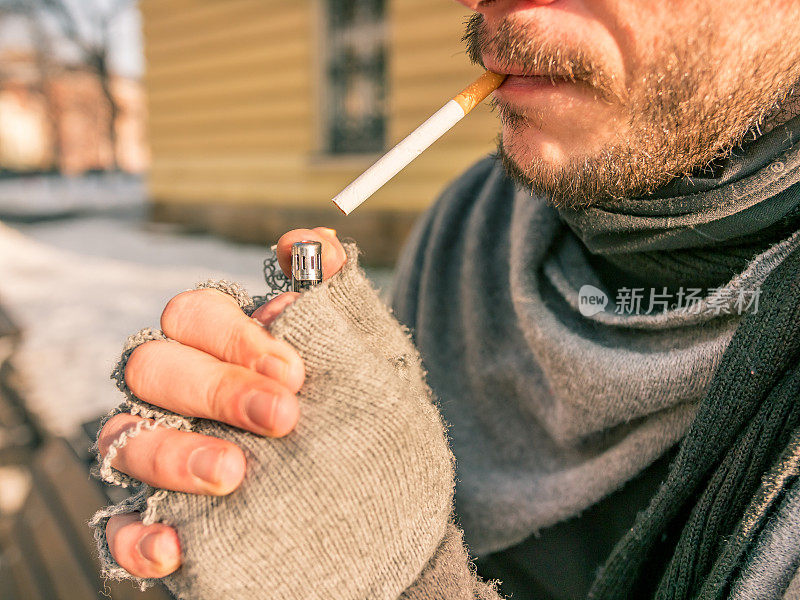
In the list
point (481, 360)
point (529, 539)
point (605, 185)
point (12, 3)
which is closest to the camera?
point (605, 185)

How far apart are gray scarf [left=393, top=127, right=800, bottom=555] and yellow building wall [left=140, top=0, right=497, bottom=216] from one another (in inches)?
139

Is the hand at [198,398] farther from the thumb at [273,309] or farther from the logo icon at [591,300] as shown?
the logo icon at [591,300]

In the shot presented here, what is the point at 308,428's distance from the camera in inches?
25.4

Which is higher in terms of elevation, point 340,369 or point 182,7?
point 182,7

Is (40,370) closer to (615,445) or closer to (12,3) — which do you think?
(615,445)

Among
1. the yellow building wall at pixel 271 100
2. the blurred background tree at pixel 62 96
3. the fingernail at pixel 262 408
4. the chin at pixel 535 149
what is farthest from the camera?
the blurred background tree at pixel 62 96

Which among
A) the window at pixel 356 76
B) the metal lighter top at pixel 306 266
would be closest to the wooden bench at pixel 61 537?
the metal lighter top at pixel 306 266

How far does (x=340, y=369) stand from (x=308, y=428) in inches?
3.1

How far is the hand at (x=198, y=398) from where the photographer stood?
61 centimetres

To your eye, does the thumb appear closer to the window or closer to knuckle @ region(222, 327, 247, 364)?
knuckle @ region(222, 327, 247, 364)

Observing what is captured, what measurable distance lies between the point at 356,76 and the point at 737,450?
6.01 meters

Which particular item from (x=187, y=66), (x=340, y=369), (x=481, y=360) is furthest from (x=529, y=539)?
(x=187, y=66)

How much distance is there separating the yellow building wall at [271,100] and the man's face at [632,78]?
154 inches

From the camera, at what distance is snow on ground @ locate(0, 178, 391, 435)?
3.30m
